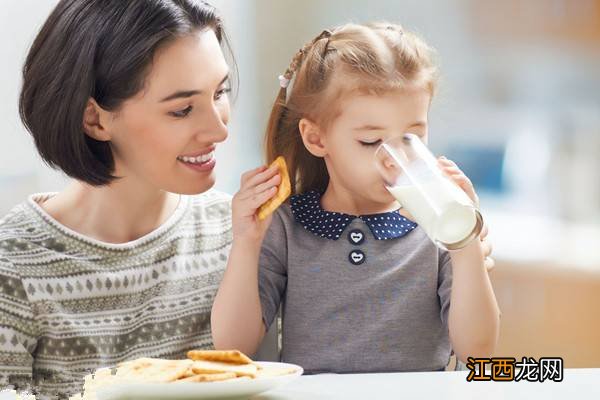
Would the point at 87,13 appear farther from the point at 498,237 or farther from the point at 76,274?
the point at 498,237

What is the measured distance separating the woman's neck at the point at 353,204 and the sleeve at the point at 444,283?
127 millimetres

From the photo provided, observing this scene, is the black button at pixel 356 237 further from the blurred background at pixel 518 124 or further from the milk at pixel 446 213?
the blurred background at pixel 518 124

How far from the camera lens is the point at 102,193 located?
1.78 meters

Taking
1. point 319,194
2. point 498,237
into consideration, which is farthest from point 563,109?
point 319,194

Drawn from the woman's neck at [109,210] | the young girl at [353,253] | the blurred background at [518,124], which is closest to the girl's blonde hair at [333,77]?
the young girl at [353,253]

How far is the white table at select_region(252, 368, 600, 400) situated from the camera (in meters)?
1.20

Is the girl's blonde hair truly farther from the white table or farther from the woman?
the white table

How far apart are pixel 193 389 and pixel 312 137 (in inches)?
25.7

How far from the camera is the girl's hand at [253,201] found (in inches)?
62.1

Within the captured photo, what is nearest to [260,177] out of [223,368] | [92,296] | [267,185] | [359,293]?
[267,185]

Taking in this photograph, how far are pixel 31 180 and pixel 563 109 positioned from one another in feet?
5.11

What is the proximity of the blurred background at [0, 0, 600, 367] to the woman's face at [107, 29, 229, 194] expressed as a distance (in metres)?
1.08

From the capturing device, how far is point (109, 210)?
5.83 feet

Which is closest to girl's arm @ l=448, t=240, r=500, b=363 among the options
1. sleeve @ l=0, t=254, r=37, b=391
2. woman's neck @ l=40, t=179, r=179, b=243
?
woman's neck @ l=40, t=179, r=179, b=243
